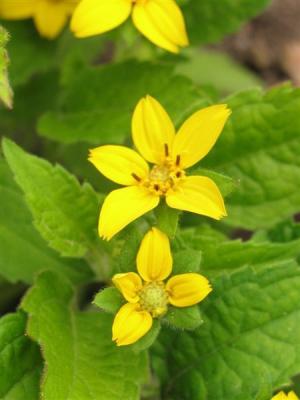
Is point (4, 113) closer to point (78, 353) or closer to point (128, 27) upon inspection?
point (128, 27)

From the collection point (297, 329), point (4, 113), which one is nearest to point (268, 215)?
point (297, 329)

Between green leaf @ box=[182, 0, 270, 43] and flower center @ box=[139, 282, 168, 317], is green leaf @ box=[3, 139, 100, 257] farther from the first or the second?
green leaf @ box=[182, 0, 270, 43]

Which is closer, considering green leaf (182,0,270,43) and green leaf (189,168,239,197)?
green leaf (189,168,239,197)

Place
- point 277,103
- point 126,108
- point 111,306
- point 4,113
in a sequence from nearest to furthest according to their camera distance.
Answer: point 111,306, point 277,103, point 126,108, point 4,113

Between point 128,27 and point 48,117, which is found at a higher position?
point 128,27

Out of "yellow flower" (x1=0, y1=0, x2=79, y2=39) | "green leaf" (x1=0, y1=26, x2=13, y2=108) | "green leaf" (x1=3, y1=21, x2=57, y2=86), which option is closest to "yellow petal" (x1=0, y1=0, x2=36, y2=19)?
"yellow flower" (x1=0, y1=0, x2=79, y2=39)

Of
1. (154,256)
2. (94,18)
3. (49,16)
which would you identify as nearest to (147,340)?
(154,256)

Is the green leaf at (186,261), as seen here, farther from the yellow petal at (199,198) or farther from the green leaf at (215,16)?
the green leaf at (215,16)
